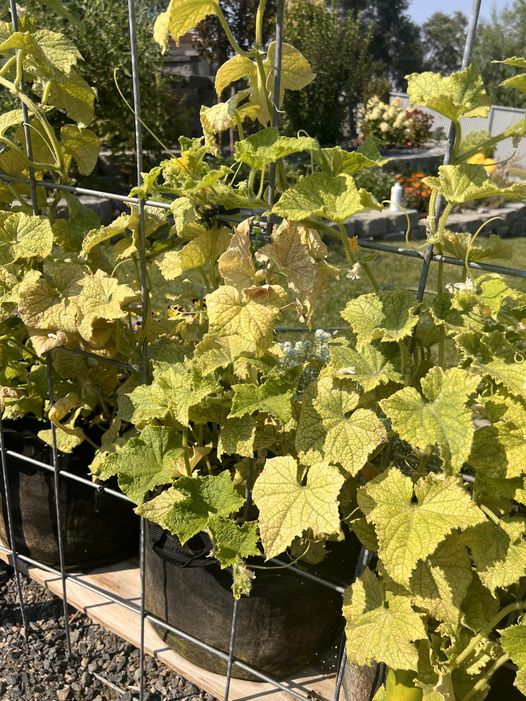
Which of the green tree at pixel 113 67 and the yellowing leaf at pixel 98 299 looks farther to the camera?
the green tree at pixel 113 67

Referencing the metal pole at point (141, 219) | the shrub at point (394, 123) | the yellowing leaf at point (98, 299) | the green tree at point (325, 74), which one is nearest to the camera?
the metal pole at point (141, 219)

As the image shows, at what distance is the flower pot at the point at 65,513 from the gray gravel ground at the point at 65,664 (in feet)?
0.59

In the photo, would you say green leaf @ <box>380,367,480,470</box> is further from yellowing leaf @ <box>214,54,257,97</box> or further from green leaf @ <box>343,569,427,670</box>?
yellowing leaf @ <box>214,54,257,97</box>

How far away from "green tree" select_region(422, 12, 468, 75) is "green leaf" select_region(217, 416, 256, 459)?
136 ft

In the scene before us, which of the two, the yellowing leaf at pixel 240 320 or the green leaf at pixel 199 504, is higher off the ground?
the yellowing leaf at pixel 240 320

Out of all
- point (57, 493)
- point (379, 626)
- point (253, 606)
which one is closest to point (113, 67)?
point (57, 493)

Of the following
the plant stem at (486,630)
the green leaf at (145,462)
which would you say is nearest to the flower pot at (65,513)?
the green leaf at (145,462)

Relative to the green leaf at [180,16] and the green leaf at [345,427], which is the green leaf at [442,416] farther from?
the green leaf at [180,16]

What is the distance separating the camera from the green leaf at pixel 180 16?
917 mm

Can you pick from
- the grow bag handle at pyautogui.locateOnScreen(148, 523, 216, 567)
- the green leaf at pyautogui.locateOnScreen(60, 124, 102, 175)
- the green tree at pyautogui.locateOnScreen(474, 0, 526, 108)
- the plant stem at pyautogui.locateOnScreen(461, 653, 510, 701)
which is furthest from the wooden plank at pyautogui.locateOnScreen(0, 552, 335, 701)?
the green tree at pyautogui.locateOnScreen(474, 0, 526, 108)

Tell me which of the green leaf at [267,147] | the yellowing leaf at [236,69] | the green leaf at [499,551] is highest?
the yellowing leaf at [236,69]

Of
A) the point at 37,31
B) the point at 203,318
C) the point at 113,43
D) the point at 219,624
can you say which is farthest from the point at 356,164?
the point at 113,43

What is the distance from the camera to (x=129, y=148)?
247 inches

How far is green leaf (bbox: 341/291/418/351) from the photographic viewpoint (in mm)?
917
